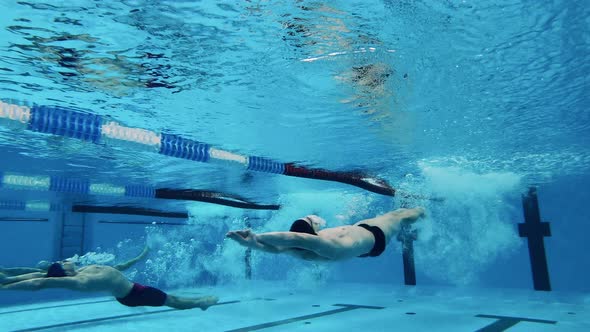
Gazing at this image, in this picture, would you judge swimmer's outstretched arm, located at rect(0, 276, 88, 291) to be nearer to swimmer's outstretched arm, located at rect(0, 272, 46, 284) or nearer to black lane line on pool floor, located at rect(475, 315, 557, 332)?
swimmer's outstretched arm, located at rect(0, 272, 46, 284)

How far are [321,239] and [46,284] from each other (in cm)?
517

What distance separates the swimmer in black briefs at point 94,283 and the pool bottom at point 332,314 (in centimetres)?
154

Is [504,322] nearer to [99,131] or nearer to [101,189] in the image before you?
[99,131]

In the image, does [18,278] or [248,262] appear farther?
[248,262]

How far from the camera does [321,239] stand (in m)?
4.64

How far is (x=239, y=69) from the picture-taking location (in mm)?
5762

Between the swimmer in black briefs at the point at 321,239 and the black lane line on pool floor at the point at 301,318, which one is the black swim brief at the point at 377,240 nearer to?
the swimmer in black briefs at the point at 321,239

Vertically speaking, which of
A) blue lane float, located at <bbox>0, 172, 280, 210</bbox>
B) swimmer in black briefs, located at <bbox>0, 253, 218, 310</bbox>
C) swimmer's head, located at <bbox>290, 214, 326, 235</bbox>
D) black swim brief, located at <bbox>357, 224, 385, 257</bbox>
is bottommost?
swimmer in black briefs, located at <bbox>0, 253, 218, 310</bbox>

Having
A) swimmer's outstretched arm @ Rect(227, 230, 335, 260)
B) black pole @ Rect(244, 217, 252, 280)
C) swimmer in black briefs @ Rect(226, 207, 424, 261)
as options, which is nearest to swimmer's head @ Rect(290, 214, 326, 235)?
swimmer in black briefs @ Rect(226, 207, 424, 261)

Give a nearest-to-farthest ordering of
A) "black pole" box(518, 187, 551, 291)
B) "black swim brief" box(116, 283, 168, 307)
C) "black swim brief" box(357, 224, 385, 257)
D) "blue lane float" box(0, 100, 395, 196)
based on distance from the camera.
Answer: "black swim brief" box(357, 224, 385, 257) → "blue lane float" box(0, 100, 395, 196) → "black swim brief" box(116, 283, 168, 307) → "black pole" box(518, 187, 551, 291)

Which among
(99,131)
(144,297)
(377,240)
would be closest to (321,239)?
(377,240)

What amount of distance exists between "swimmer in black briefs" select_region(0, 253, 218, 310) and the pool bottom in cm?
154

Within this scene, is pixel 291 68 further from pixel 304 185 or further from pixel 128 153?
pixel 304 185

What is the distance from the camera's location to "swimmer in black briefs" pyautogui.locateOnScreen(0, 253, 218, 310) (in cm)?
663
